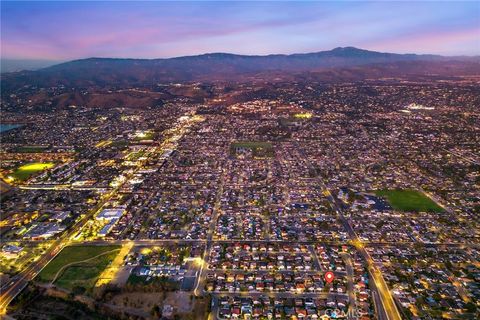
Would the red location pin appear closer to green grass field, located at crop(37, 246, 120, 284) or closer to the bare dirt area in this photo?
the bare dirt area

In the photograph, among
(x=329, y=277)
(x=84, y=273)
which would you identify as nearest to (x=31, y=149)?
(x=84, y=273)

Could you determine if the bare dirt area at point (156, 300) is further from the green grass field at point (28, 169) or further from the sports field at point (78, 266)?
the green grass field at point (28, 169)

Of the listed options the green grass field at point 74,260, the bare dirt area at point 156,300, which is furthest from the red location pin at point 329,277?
the green grass field at point 74,260

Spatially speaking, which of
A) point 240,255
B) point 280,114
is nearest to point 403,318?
point 240,255

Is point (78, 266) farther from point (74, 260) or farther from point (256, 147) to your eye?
point (256, 147)

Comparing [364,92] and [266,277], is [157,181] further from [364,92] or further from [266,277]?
[364,92]

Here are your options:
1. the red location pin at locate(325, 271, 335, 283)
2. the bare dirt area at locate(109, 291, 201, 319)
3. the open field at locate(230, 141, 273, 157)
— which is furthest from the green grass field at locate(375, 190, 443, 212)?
the bare dirt area at locate(109, 291, 201, 319)
